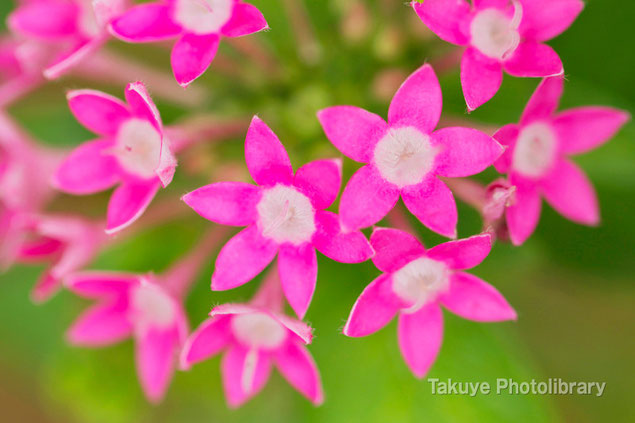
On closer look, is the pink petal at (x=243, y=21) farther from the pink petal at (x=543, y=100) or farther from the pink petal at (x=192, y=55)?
the pink petal at (x=543, y=100)

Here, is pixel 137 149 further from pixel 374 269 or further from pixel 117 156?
pixel 374 269

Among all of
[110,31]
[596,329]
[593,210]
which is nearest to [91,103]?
[110,31]

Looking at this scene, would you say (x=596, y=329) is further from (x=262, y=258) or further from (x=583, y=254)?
(x=262, y=258)

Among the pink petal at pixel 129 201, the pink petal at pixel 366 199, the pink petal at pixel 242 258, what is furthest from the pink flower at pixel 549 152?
the pink petal at pixel 129 201

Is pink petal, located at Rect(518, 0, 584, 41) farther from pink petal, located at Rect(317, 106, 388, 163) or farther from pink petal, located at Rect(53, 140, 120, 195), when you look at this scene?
pink petal, located at Rect(53, 140, 120, 195)

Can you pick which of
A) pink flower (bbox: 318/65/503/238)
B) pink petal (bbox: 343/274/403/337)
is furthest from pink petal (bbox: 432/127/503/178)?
pink petal (bbox: 343/274/403/337)

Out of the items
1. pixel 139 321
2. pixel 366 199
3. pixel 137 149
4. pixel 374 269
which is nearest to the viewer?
pixel 366 199

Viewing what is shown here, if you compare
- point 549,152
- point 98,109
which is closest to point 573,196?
point 549,152
